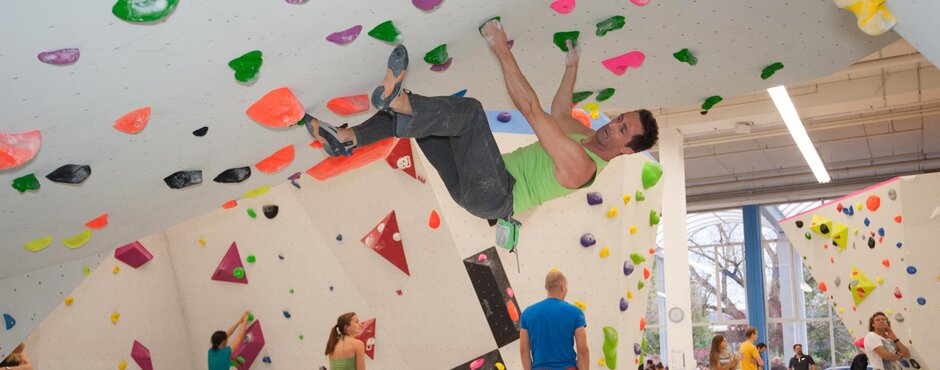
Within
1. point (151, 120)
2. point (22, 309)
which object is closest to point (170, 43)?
point (151, 120)

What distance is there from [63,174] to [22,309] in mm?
1317

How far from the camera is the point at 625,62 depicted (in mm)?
3238

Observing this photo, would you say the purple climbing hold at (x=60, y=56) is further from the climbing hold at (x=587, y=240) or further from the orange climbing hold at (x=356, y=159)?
the climbing hold at (x=587, y=240)

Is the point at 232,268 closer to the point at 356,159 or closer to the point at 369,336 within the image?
the point at 369,336

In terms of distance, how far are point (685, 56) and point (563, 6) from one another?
664mm

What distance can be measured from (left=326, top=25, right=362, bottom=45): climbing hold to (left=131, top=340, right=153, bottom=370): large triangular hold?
470 cm

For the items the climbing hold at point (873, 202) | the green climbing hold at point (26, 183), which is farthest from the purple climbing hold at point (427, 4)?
the climbing hold at point (873, 202)

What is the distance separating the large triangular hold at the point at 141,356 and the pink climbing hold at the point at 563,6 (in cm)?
483

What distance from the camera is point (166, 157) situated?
276 centimetres

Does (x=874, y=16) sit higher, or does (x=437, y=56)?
(x=437, y=56)

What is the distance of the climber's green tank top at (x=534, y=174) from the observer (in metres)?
3.10

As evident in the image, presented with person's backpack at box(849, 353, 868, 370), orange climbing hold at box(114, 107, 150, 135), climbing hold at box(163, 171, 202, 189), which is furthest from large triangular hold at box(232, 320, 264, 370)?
person's backpack at box(849, 353, 868, 370)

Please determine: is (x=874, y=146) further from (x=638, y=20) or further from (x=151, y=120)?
(x=151, y=120)

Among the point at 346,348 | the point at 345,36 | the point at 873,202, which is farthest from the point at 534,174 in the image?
the point at 873,202
